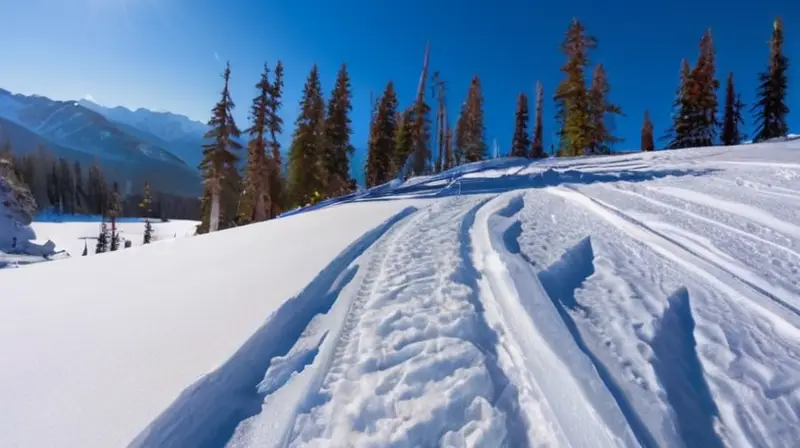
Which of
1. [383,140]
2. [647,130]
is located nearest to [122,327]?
[383,140]

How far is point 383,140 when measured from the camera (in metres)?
25.6

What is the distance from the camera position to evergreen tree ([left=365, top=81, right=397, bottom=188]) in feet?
84.1

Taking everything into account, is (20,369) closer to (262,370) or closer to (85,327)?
(85,327)

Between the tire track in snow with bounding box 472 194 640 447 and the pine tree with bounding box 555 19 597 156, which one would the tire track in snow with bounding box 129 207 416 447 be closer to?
the tire track in snow with bounding box 472 194 640 447

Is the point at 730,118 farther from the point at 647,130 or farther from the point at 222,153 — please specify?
the point at 222,153

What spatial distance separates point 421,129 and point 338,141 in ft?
18.4

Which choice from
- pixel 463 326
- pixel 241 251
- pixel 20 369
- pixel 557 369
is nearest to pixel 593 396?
pixel 557 369

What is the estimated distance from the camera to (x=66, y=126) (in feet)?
595

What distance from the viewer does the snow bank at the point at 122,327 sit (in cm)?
153

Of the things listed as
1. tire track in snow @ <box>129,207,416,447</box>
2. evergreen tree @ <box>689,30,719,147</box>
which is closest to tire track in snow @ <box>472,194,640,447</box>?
tire track in snow @ <box>129,207,416,447</box>

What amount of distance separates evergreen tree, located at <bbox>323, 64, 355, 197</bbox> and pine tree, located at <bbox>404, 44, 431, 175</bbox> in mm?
4643

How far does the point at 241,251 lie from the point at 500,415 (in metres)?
3.94

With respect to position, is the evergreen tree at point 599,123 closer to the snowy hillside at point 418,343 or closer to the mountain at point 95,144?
the snowy hillside at point 418,343

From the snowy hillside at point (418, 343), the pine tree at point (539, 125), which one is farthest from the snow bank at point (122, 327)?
the pine tree at point (539, 125)
